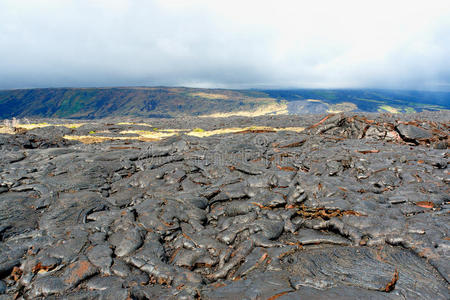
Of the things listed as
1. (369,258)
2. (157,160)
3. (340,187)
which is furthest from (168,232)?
(157,160)

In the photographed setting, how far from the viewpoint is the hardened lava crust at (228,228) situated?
6.02 metres

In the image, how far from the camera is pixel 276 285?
18.8 ft

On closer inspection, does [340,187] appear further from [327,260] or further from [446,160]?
[446,160]

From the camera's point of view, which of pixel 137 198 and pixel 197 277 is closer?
pixel 197 277

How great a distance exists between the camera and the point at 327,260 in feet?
21.8

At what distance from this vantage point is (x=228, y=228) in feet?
29.1

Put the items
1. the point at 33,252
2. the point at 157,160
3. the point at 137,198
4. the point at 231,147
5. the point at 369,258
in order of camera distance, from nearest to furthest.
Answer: the point at 369,258 < the point at 33,252 < the point at 137,198 < the point at 157,160 < the point at 231,147

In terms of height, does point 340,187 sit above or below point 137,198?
above

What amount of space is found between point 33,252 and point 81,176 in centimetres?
682

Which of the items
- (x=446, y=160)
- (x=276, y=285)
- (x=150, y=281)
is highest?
(x=446, y=160)

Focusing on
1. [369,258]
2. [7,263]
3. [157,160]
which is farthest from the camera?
[157,160]

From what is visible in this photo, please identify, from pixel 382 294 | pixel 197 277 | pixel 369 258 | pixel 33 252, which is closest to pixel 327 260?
pixel 369 258

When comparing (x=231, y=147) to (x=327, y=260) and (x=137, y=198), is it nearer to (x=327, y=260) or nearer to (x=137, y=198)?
(x=137, y=198)

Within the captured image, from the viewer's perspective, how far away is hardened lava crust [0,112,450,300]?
19.8ft
